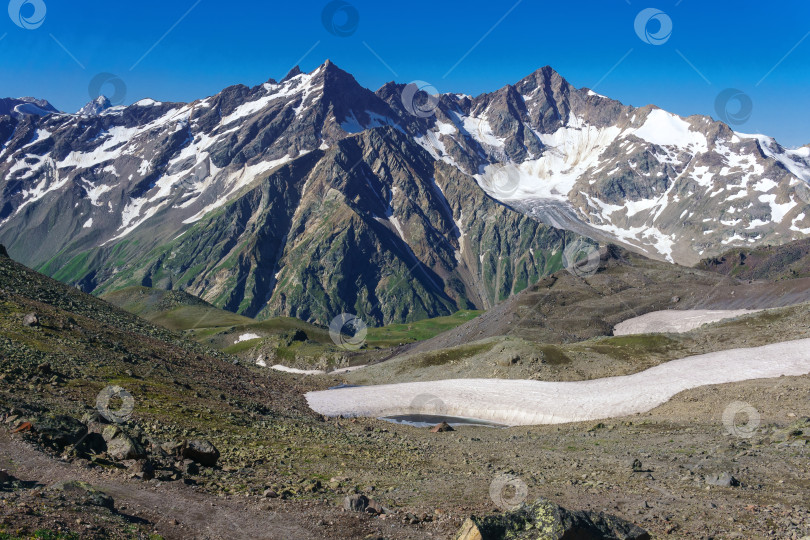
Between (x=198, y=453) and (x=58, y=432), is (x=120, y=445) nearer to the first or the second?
(x=58, y=432)

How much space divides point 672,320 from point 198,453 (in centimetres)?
15031

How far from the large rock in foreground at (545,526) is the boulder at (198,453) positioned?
14343 millimetres

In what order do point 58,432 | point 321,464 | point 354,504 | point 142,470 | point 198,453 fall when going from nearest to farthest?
point 354,504, point 142,470, point 58,432, point 198,453, point 321,464

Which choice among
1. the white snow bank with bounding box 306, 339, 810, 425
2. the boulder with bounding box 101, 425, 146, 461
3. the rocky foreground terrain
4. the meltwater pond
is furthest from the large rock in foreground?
the meltwater pond

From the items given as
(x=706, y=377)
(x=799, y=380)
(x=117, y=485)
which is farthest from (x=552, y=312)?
(x=117, y=485)

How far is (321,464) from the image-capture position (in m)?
30.7

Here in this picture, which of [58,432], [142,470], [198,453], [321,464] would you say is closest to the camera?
[142,470]

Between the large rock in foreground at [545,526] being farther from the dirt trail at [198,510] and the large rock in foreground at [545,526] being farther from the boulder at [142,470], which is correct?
the boulder at [142,470]

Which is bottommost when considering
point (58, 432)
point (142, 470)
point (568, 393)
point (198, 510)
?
point (198, 510)

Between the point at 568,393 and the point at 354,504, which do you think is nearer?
the point at 354,504

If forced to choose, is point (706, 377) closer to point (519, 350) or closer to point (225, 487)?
point (519, 350)

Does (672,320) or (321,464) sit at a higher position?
(672,320)

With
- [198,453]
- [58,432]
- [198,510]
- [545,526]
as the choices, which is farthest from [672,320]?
[58,432]

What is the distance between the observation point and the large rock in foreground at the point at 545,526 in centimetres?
1582
